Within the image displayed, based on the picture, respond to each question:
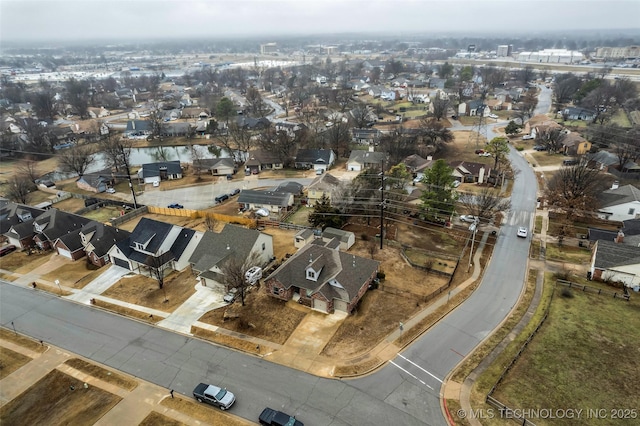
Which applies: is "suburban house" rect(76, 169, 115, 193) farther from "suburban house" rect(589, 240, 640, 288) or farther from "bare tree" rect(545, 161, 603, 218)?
"suburban house" rect(589, 240, 640, 288)

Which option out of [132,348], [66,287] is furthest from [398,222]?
[66,287]

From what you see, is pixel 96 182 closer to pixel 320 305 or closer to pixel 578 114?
pixel 320 305

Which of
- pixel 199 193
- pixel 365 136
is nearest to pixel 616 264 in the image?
pixel 199 193

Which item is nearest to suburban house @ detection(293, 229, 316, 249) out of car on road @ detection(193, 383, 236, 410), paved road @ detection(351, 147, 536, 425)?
paved road @ detection(351, 147, 536, 425)

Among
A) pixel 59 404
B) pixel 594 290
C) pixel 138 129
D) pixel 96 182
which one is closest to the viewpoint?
pixel 59 404

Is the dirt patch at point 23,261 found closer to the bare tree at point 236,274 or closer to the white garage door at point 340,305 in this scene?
the bare tree at point 236,274

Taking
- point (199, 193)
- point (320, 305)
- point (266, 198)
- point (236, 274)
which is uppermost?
point (236, 274)
